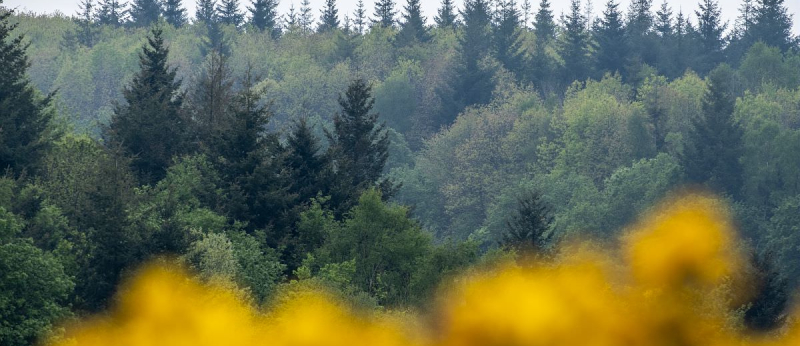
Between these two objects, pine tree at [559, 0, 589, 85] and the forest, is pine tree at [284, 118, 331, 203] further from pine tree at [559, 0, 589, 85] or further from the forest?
pine tree at [559, 0, 589, 85]

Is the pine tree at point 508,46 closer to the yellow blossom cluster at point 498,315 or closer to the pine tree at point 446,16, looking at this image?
the pine tree at point 446,16

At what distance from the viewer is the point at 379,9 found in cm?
18712

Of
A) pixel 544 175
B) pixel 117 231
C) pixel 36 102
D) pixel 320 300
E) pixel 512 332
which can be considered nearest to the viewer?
pixel 117 231

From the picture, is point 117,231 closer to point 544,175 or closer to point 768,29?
point 544,175

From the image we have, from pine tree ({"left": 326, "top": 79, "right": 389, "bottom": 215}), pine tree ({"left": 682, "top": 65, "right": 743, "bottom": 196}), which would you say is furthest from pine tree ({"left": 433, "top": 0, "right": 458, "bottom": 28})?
pine tree ({"left": 326, "top": 79, "right": 389, "bottom": 215})

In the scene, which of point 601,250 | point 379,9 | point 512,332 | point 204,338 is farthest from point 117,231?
point 379,9

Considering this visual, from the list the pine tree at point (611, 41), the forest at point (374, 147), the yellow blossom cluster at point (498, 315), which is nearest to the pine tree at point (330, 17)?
the forest at point (374, 147)

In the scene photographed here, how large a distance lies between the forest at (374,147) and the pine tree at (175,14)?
0.99ft

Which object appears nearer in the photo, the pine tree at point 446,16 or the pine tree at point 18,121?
the pine tree at point 18,121

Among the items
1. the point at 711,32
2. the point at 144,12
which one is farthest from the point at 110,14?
the point at 711,32

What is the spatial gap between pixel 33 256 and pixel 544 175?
83213 mm

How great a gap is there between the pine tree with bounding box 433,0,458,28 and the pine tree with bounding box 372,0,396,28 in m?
6.34

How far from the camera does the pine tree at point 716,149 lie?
112000mm

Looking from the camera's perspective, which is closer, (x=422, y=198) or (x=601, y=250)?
(x=601, y=250)
